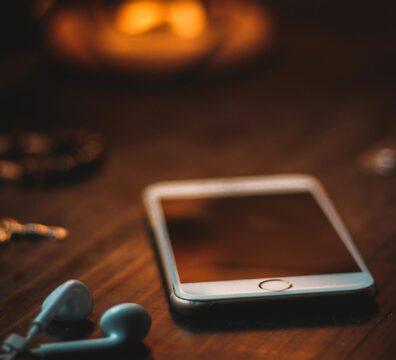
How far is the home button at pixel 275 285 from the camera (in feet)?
2.07

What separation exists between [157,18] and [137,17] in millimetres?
28

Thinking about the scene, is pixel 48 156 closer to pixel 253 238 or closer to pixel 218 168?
pixel 218 168

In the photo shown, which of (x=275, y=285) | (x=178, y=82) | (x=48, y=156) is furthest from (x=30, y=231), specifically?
(x=178, y=82)

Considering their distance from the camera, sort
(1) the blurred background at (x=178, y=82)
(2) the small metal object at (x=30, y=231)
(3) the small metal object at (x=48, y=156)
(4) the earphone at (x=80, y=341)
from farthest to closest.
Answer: (1) the blurred background at (x=178, y=82), (3) the small metal object at (x=48, y=156), (2) the small metal object at (x=30, y=231), (4) the earphone at (x=80, y=341)

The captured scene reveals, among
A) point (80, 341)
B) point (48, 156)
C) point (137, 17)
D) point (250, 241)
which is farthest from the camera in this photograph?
point (137, 17)

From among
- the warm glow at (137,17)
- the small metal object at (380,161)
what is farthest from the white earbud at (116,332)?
the warm glow at (137,17)

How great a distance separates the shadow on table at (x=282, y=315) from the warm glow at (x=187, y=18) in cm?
56

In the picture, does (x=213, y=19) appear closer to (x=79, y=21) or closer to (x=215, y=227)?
(x=79, y=21)

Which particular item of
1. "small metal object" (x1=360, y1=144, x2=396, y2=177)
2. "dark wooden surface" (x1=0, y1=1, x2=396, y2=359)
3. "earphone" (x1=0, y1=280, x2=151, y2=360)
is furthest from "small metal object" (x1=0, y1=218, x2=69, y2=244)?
"small metal object" (x1=360, y1=144, x2=396, y2=177)

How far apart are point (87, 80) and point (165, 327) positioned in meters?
0.60

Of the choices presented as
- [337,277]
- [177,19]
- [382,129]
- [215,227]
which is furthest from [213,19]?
[337,277]

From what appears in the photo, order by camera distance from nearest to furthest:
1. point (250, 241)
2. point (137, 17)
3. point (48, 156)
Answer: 1. point (250, 241)
2. point (48, 156)
3. point (137, 17)

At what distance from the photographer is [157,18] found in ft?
3.59

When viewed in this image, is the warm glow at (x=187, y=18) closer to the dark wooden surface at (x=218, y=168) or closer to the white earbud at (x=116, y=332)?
the dark wooden surface at (x=218, y=168)
